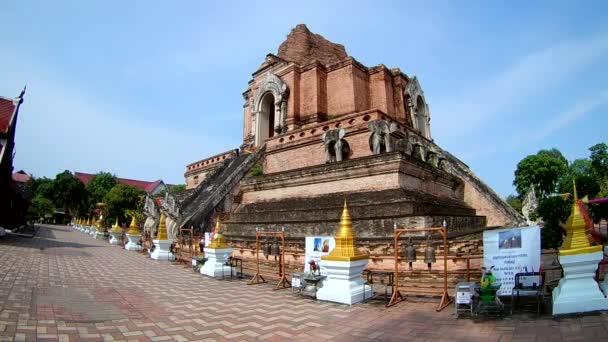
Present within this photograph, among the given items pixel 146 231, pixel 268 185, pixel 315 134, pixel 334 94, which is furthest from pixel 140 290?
pixel 334 94

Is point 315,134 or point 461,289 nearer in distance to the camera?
point 461,289

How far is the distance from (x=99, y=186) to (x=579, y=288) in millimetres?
65819

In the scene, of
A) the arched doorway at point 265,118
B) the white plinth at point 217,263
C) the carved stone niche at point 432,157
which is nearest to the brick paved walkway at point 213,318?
the white plinth at point 217,263

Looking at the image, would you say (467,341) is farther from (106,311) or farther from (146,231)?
(146,231)

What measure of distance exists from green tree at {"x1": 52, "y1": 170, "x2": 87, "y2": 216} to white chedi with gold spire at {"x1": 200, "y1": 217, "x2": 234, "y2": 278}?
61.0 m

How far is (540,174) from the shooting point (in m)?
38.5

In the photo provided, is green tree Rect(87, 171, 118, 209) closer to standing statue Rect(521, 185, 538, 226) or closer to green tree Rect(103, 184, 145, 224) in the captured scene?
green tree Rect(103, 184, 145, 224)

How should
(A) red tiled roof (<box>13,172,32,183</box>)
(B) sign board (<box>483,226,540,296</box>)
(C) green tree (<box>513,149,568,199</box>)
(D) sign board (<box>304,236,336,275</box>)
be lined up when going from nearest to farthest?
1. (B) sign board (<box>483,226,540,296</box>)
2. (D) sign board (<box>304,236,336,275</box>)
3. (C) green tree (<box>513,149,568,199</box>)
4. (A) red tiled roof (<box>13,172,32,183</box>)

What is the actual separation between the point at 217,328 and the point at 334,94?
18.0 metres

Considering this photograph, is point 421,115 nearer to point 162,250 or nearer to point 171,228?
point 171,228

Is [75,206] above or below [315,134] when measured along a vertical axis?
below

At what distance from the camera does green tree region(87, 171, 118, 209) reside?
188ft

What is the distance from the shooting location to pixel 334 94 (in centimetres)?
2155

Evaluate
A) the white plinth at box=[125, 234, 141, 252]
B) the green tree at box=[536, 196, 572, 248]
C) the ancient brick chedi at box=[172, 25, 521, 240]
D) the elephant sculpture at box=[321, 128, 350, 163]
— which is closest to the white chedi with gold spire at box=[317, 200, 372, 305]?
the ancient brick chedi at box=[172, 25, 521, 240]
